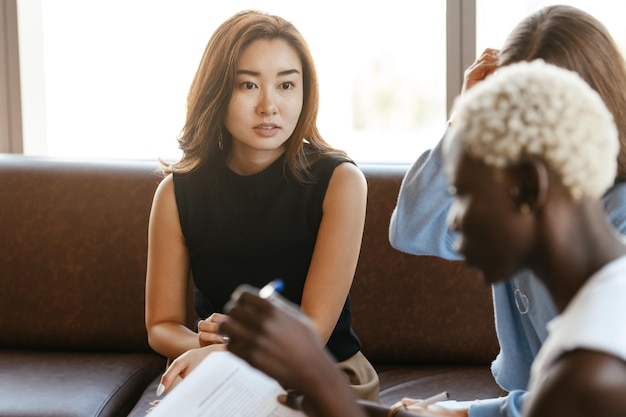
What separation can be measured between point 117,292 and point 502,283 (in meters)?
1.34

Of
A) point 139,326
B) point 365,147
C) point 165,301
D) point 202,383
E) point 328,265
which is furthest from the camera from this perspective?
point 365,147

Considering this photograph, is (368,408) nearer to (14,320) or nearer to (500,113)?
(500,113)

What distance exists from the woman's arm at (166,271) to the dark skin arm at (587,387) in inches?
51.4

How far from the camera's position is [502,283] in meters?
1.46

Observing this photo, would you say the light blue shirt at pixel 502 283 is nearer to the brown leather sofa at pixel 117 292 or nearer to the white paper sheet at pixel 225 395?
the white paper sheet at pixel 225 395

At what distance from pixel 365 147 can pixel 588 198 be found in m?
2.61

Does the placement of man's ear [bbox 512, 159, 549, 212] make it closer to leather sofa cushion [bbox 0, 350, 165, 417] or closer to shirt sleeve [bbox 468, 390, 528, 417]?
shirt sleeve [bbox 468, 390, 528, 417]

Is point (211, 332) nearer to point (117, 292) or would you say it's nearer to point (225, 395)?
point (225, 395)

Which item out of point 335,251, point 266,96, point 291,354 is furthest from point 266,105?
point 291,354

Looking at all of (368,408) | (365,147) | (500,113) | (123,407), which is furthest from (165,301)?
(365,147)

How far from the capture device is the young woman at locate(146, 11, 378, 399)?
6.27ft

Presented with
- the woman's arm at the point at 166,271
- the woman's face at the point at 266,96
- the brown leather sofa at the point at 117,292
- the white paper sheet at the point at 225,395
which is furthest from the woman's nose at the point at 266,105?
the white paper sheet at the point at 225,395

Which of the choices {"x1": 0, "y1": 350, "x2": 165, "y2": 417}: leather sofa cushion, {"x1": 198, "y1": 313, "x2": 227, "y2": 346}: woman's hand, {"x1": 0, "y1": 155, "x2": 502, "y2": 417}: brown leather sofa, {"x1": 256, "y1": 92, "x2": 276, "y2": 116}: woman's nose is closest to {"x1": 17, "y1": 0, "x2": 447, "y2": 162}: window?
{"x1": 0, "y1": 155, "x2": 502, "y2": 417}: brown leather sofa

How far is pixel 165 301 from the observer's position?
1.99 metres
